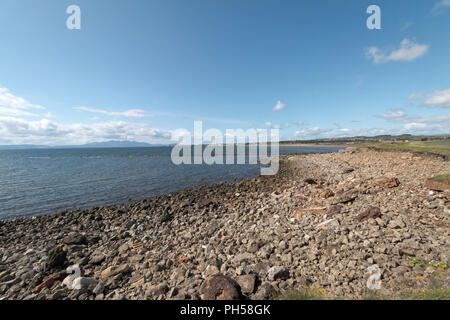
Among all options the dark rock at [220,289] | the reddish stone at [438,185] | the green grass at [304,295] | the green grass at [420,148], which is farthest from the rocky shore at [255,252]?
the green grass at [420,148]

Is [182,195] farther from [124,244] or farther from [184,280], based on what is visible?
[184,280]

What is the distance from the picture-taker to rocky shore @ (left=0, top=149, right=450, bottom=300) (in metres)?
4.63

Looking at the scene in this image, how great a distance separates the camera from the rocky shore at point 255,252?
182 inches

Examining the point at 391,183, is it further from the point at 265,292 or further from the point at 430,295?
the point at 265,292

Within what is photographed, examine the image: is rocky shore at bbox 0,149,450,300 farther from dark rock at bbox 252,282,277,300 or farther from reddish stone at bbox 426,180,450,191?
reddish stone at bbox 426,180,450,191

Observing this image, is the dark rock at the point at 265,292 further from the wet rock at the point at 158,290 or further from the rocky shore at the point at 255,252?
the wet rock at the point at 158,290

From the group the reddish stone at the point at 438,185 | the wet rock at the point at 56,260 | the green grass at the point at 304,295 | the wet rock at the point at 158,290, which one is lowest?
the wet rock at the point at 56,260

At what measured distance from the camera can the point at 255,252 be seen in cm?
663

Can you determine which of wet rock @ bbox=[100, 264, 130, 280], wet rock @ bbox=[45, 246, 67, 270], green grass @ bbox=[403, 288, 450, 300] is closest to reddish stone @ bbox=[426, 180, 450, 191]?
green grass @ bbox=[403, 288, 450, 300]

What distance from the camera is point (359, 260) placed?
16.6ft
